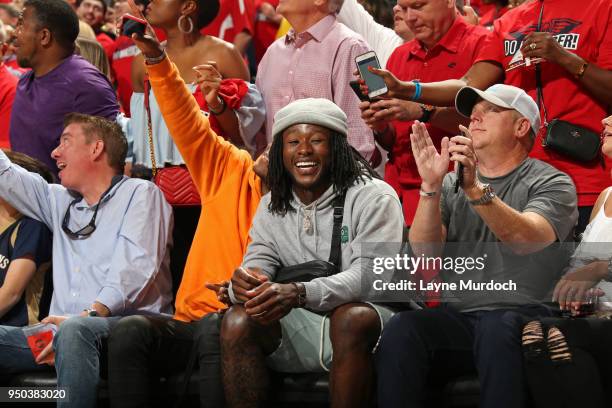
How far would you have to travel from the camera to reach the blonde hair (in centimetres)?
668

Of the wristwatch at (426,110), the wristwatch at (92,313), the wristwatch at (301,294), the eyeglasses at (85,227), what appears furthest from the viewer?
the eyeglasses at (85,227)

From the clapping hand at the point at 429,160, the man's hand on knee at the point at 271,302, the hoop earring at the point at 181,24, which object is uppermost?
the hoop earring at the point at 181,24

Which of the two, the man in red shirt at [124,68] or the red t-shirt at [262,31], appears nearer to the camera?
the man in red shirt at [124,68]

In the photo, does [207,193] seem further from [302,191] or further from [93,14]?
[93,14]

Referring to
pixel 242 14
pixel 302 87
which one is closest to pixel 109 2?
pixel 242 14

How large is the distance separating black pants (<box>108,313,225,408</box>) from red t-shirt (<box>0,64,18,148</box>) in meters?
2.09

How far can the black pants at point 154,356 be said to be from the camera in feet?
14.6

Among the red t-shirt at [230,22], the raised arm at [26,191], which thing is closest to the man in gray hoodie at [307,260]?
the raised arm at [26,191]

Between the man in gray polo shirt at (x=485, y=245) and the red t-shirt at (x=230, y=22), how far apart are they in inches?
139

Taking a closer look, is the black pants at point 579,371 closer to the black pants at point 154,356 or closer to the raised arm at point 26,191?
the black pants at point 154,356

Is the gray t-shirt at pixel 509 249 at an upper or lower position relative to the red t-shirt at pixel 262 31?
lower

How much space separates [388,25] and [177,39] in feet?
4.50

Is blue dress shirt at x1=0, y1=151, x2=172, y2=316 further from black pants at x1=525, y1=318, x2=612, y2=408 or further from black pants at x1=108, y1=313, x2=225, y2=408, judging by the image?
black pants at x1=525, y1=318, x2=612, y2=408
